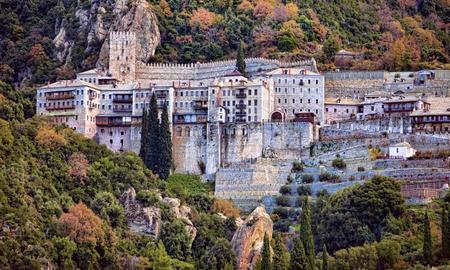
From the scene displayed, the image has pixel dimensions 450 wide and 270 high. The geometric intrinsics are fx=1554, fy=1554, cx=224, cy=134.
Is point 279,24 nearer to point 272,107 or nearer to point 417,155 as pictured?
point 272,107

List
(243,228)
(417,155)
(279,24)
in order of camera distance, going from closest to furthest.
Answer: (243,228) → (417,155) → (279,24)

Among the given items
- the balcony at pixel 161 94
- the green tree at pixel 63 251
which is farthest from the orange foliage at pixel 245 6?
the green tree at pixel 63 251

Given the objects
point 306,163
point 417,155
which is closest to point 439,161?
point 417,155

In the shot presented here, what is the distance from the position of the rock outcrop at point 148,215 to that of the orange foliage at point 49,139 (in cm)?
672

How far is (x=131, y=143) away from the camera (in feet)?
395

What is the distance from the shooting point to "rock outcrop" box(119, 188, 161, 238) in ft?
352

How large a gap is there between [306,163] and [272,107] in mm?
7398

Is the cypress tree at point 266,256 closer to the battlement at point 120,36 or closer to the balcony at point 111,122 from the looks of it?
the balcony at point 111,122

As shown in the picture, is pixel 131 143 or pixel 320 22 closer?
pixel 131 143

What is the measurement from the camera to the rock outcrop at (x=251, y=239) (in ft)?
339

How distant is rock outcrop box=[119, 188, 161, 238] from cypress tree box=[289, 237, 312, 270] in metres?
14.7

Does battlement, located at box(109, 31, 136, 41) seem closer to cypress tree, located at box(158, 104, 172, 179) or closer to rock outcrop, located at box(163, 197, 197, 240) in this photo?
cypress tree, located at box(158, 104, 172, 179)

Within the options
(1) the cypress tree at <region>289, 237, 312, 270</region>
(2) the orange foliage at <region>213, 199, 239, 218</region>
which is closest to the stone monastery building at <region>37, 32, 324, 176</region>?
(2) the orange foliage at <region>213, 199, 239, 218</region>

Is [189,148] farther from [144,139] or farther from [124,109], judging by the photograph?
[124,109]
